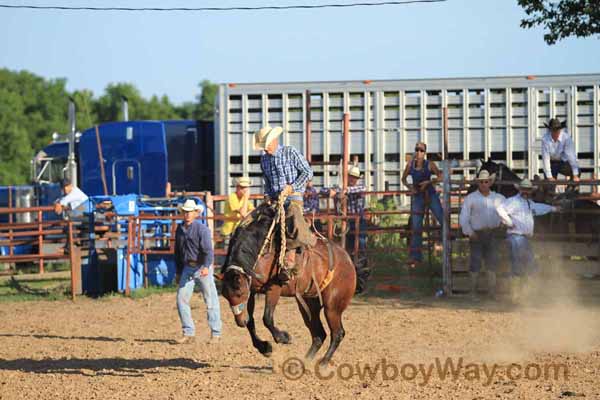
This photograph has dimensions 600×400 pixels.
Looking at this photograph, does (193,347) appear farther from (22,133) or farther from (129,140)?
(22,133)

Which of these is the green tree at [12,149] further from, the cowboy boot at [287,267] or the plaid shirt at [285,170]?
the cowboy boot at [287,267]

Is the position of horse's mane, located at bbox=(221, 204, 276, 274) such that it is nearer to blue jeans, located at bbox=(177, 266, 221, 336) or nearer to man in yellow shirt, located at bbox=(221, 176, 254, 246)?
blue jeans, located at bbox=(177, 266, 221, 336)

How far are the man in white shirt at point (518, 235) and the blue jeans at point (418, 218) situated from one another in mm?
1682

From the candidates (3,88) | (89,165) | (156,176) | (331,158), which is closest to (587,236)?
(331,158)

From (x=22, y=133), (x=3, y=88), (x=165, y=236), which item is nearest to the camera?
(x=165, y=236)

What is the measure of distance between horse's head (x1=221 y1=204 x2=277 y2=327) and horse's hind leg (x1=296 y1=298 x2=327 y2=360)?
2.57 ft

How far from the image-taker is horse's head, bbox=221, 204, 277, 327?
27.0 feet

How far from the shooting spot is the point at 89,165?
22.2 m

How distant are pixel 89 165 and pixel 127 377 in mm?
14339

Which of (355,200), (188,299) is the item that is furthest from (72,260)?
(188,299)

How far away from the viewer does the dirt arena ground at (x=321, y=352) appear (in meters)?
7.74

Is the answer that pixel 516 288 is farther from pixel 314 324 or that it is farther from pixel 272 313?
pixel 272 313

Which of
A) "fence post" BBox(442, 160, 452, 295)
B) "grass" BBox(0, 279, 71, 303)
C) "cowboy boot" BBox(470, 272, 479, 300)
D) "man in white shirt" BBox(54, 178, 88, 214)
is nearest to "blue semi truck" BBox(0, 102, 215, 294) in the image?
"man in white shirt" BBox(54, 178, 88, 214)

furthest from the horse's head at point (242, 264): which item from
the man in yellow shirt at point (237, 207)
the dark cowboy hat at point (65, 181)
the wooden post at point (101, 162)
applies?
the dark cowboy hat at point (65, 181)
